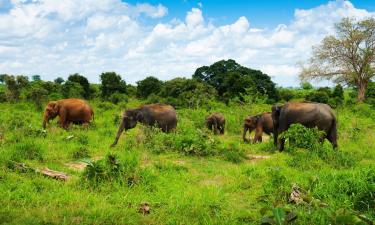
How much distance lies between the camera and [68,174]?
8219 mm

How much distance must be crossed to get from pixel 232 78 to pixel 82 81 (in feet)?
37.2

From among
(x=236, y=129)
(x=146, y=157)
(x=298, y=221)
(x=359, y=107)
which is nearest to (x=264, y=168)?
(x=146, y=157)

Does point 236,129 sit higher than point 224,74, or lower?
lower

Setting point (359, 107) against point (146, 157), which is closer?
point (146, 157)

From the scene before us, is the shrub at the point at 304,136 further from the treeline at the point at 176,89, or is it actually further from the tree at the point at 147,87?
the tree at the point at 147,87

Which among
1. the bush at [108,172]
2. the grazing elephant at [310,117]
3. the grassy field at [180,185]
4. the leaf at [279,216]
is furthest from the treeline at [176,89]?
the leaf at [279,216]

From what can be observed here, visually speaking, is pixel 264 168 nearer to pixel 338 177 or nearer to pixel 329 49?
pixel 338 177

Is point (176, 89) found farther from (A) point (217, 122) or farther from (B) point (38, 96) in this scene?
(A) point (217, 122)

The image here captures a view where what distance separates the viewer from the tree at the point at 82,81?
108ft

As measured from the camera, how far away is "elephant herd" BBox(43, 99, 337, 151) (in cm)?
1155

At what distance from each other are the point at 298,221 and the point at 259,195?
58.4 inches

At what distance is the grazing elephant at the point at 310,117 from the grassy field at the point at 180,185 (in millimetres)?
862

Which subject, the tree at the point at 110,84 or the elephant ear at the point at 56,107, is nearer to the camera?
the elephant ear at the point at 56,107

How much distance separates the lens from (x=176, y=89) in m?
29.3
